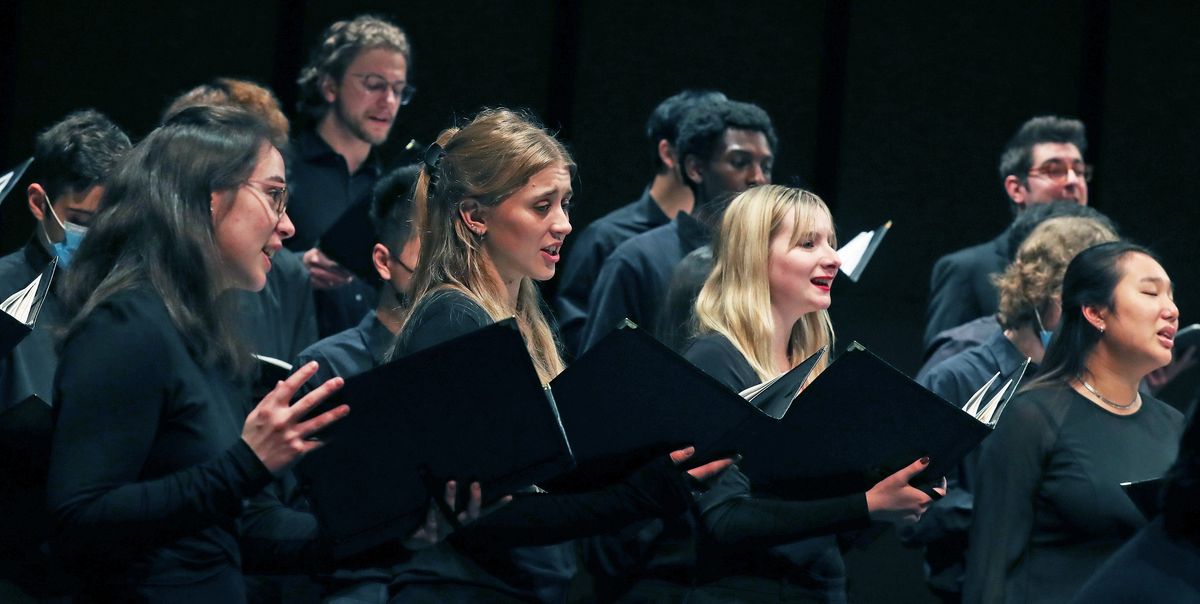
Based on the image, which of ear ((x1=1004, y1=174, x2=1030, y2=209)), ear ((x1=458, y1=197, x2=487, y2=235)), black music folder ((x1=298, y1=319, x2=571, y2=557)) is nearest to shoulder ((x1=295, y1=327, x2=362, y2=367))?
ear ((x1=458, y1=197, x2=487, y2=235))

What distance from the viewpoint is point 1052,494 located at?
3012 millimetres

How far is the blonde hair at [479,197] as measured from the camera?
2.42 meters

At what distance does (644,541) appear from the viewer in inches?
117

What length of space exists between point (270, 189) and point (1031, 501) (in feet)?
5.37

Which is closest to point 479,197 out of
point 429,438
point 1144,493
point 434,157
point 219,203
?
point 434,157

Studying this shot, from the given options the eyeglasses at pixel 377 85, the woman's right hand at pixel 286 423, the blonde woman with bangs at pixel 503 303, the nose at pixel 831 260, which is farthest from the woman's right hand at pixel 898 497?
the eyeglasses at pixel 377 85

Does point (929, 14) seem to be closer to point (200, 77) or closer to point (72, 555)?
point (200, 77)

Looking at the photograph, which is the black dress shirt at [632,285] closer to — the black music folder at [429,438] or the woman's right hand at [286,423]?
the black music folder at [429,438]

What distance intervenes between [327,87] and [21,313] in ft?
6.66

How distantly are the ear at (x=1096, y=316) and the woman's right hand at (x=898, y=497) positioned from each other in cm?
74

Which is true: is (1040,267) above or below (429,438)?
below

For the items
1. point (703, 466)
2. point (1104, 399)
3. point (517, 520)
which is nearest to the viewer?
point (517, 520)

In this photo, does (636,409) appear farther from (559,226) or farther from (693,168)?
(693,168)

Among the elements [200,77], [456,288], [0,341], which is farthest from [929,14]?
[0,341]
